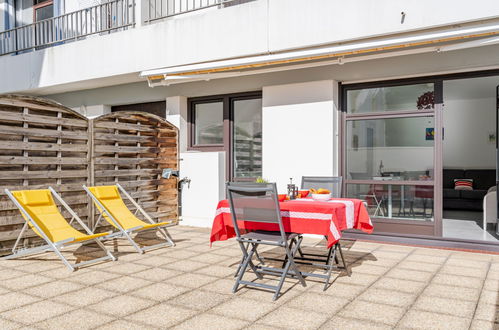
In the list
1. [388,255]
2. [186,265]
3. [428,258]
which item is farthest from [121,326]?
[428,258]

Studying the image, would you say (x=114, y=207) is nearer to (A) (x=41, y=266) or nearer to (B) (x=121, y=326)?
(A) (x=41, y=266)

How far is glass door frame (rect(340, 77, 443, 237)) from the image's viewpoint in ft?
21.7

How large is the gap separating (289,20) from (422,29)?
203 cm

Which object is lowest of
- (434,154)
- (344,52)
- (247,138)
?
(434,154)

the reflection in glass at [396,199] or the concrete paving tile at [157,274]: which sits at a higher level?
the reflection in glass at [396,199]

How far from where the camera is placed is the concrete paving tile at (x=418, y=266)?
5.23 meters

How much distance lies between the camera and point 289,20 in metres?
6.86

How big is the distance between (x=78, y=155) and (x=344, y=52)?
175 inches

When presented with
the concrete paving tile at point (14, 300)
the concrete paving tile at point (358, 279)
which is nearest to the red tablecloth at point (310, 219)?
the concrete paving tile at point (358, 279)

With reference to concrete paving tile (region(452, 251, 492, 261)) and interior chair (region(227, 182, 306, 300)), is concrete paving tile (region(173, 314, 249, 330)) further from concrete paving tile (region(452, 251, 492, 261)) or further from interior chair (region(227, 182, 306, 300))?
concrete paving tile (region(452, 251, 492, 261))

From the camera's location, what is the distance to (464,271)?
16.8 feet

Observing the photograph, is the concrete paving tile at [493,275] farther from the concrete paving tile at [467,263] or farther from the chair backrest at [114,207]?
the chair backrest at [114,207]

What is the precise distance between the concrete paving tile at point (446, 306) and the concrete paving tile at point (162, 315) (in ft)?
6.72

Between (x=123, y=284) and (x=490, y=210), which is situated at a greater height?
(x=490, y=210)
